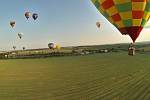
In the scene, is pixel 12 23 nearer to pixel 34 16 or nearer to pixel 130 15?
pixel 34 16

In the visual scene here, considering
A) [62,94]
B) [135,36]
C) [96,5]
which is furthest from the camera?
[62,94]

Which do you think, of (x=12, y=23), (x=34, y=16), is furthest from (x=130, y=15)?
(x=12, y=23)

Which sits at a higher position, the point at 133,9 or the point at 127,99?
the point at 133,9

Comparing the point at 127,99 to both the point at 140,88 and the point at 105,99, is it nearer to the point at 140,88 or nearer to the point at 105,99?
the point at 105,99

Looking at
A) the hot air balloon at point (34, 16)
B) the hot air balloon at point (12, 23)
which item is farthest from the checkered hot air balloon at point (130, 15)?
the hot air balloon at point (12, 23)

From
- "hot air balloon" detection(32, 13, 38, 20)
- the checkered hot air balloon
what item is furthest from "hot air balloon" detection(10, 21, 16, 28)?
the checkered hot air balloon

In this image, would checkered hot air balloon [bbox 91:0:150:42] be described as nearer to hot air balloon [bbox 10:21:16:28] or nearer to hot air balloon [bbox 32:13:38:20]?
hot air balloon [bbox 32:13:38:20]

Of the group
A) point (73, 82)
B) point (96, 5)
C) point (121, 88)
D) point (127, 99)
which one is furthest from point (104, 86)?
point (96, 5)

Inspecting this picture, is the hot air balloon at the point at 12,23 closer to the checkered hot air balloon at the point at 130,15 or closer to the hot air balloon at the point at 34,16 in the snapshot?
the hot air balloon at the point at 34,16
